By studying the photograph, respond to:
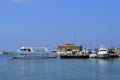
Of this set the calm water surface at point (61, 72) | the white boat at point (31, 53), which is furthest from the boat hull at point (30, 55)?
the calm water surface at point (61, 72)

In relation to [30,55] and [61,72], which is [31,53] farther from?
[61,72]

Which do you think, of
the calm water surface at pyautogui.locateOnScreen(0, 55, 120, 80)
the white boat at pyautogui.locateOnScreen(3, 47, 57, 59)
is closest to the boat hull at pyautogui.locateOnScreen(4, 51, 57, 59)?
the white boat at pyautogui.locateOnScreen(3, 47, 57, 59)

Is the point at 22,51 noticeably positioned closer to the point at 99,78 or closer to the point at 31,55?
the point at 31,55

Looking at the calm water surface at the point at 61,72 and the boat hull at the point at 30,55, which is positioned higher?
the boat hull at the point at 30,55

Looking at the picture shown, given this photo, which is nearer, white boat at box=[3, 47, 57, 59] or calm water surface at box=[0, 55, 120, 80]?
calm water surface at box=[0, 55, 120, 80]

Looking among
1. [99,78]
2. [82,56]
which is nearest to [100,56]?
[82,56]

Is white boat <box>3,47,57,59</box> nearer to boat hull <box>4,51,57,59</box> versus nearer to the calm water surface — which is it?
boat hull <box>4,51,57,59</box>

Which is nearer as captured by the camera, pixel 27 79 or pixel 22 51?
pixel 27 79

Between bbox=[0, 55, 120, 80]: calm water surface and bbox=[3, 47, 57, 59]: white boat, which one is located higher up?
bbox=[3, 47, 57, 59]: white boat

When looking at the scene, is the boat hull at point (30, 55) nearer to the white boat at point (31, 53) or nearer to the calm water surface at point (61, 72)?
the white boat at point (31, 53)

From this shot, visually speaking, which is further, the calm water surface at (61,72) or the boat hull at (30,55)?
the boat hull at (30,55)

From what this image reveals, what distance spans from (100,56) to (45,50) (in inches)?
807


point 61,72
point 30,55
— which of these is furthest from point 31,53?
point 61,72

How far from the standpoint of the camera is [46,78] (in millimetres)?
52500
